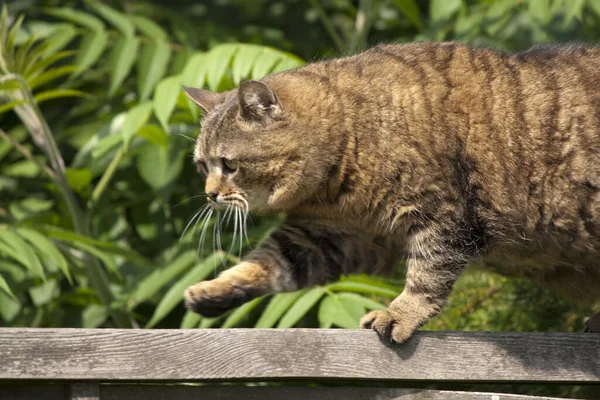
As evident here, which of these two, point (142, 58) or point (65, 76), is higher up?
point (142, 58)

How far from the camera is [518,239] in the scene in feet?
11.3

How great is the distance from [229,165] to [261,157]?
5.0 inches

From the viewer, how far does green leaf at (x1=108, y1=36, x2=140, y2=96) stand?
4934 mm

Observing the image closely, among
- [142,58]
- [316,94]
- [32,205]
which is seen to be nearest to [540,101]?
[316,94]

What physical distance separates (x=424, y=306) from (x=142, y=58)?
2.50 meters

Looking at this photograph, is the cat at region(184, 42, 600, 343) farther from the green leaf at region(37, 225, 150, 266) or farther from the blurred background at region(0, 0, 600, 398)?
the green leaf at region(37, 225, 150, 266)

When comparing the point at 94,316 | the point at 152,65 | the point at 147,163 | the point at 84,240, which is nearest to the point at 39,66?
the point at 152,65

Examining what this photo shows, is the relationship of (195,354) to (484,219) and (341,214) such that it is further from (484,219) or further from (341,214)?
(484,219)

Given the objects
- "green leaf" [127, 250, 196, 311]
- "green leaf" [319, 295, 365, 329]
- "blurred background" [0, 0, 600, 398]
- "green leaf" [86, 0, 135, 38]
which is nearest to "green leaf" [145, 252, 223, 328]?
"blurred background" [0, 0, 600, 398]

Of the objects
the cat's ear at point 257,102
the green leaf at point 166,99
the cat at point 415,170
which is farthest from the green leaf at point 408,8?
the cat's ear at point 257,102

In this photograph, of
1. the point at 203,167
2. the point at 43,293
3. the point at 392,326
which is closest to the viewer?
A: the point at 392,326

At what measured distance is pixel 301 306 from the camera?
12.8ft

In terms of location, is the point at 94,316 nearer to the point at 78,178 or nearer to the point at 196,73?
the point at 78,178

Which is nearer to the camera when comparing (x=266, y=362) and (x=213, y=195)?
(x=266, y=362)
